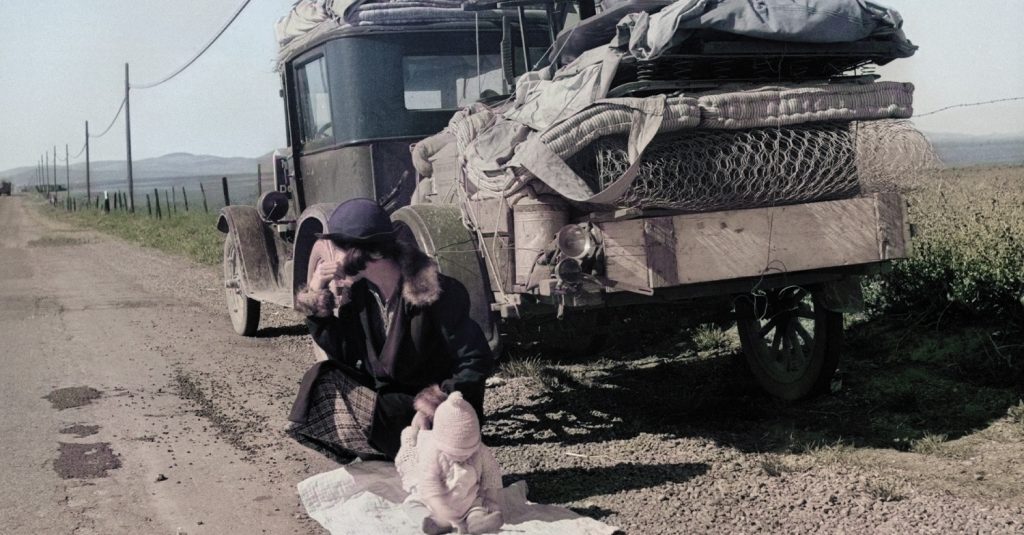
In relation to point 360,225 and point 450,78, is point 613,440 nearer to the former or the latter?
point 360,225

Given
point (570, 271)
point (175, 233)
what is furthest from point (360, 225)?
point (175, 233)

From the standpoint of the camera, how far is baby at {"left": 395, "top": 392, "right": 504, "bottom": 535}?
3713 mm

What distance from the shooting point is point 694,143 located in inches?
178

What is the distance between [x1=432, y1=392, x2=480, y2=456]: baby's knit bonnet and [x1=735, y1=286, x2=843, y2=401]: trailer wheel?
240cm

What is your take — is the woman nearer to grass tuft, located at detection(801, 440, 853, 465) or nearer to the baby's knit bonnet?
the baby's knit bonnet

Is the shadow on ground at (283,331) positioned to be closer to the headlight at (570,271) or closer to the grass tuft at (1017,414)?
the headlight at (570,271)

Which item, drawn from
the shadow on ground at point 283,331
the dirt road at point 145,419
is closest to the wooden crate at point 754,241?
the dirt road at point 145,419

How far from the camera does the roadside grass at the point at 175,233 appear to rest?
17750 millimetres

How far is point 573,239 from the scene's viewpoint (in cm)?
452

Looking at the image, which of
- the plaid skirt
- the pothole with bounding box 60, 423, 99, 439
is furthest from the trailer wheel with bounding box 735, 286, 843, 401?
the pothole with bounding box 60, 423, 99, 439

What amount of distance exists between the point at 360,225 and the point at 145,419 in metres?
2.62

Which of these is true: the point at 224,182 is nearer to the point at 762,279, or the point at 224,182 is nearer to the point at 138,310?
the point at 138,310

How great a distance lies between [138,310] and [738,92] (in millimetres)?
7724

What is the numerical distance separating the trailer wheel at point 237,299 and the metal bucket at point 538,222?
446 centimetres
